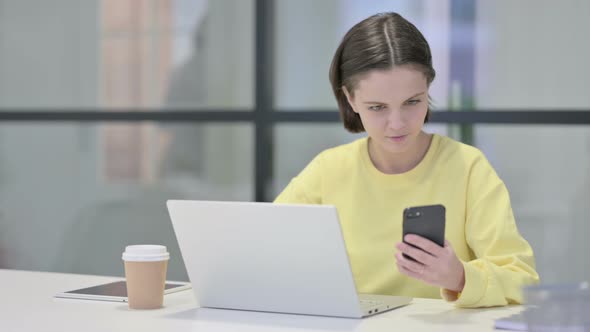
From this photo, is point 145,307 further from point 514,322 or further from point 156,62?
point 156,62

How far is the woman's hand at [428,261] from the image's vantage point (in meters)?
1.50

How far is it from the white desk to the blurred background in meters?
1.61

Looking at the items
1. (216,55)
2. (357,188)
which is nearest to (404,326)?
(357,188)

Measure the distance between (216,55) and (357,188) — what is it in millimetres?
1635

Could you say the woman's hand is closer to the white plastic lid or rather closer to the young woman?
the young woman

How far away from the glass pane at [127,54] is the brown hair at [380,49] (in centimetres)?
158

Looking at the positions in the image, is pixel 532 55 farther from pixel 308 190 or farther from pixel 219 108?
pixel 308 190

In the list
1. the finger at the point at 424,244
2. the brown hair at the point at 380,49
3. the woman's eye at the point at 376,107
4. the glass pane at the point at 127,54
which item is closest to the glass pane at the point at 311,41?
the glass pane at the point at 127,54

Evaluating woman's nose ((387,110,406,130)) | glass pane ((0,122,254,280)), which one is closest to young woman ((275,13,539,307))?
woman's nose ((387,110,406,130))

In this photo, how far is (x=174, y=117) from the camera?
11.8ft

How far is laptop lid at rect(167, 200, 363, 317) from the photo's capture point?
1.46m

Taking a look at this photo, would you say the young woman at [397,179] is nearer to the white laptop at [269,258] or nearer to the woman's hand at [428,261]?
the woman's hand at [428,261]

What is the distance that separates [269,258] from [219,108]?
6.86 ft

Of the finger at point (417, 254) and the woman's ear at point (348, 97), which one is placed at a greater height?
the woman's ear at point (348, 97)
